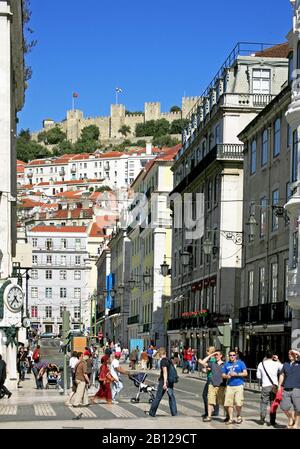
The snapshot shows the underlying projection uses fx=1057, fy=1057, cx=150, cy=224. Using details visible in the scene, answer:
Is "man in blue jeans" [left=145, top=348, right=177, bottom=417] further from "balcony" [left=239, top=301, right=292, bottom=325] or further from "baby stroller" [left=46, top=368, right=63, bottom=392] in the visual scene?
"balcony" [left=239, top=301, right=292, bottom=325]

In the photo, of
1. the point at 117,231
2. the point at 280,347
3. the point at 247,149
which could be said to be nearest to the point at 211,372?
the point at 280,347

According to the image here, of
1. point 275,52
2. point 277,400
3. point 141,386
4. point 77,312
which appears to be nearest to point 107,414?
point 277,400

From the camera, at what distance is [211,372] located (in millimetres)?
22422

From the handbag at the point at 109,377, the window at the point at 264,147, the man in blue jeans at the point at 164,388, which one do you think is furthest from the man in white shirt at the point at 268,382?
the window at the point at 264,147

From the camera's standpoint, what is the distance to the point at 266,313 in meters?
47.3

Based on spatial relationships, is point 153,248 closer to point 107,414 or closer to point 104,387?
point 104,387

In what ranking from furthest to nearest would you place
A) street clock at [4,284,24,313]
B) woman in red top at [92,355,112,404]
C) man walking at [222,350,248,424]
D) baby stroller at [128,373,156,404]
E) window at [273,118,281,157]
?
window at [273,118,281,157]
street clock at [4,284,24,313]
woman in red top at [92,355,112,404]
baby stroller at [128,373,156,404]
man walking at [222,350,248,424]

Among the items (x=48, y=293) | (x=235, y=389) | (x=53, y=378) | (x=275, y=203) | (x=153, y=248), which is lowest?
(x=48, y=293)

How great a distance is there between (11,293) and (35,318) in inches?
5042

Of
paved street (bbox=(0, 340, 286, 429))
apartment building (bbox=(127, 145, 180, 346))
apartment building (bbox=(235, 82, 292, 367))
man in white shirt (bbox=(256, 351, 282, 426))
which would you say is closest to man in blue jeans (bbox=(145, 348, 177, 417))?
paved street (bbox=(0, 340, 286, 429))

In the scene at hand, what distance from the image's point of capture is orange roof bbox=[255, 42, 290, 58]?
61.4 m

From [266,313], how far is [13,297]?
49.0 ft

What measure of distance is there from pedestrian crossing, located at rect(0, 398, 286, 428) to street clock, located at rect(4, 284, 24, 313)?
751cm
